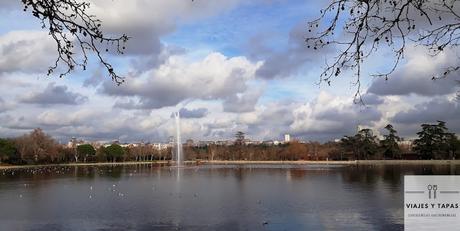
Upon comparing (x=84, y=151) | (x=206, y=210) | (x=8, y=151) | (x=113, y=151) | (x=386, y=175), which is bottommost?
(x=386, y=175)

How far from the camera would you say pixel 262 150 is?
182 meters

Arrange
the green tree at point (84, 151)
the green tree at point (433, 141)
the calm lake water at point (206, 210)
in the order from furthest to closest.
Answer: the green tree at point (84, 151)
the green tree at point (433, 141)
the calm lake water at point (206, 210)

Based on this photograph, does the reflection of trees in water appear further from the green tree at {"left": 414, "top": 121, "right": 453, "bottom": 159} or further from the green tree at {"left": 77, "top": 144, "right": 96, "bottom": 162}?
the green tree at {"left": 77, "top": 144, "right": 96, "bottom": 162}

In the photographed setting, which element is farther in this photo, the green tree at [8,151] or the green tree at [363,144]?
the green tree at [363,144]

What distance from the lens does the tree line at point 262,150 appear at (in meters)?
124

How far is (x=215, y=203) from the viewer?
3678cm

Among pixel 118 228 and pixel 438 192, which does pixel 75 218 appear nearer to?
pixel 118 228

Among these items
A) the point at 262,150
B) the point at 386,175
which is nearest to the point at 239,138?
the point at 262,150

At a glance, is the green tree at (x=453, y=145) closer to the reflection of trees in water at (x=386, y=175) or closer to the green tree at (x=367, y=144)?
the green tree at (x=367, y=144)

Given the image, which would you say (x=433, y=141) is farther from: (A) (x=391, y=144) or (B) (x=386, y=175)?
(B) (x=386, y=175)

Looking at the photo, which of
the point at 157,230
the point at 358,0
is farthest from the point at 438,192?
the point at 358,0

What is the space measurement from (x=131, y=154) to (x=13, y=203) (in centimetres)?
14300

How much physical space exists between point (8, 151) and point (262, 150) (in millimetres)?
85089

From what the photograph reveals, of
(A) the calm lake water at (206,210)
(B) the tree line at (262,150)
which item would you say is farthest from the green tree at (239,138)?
(A) the calm lake water at (206,210)
